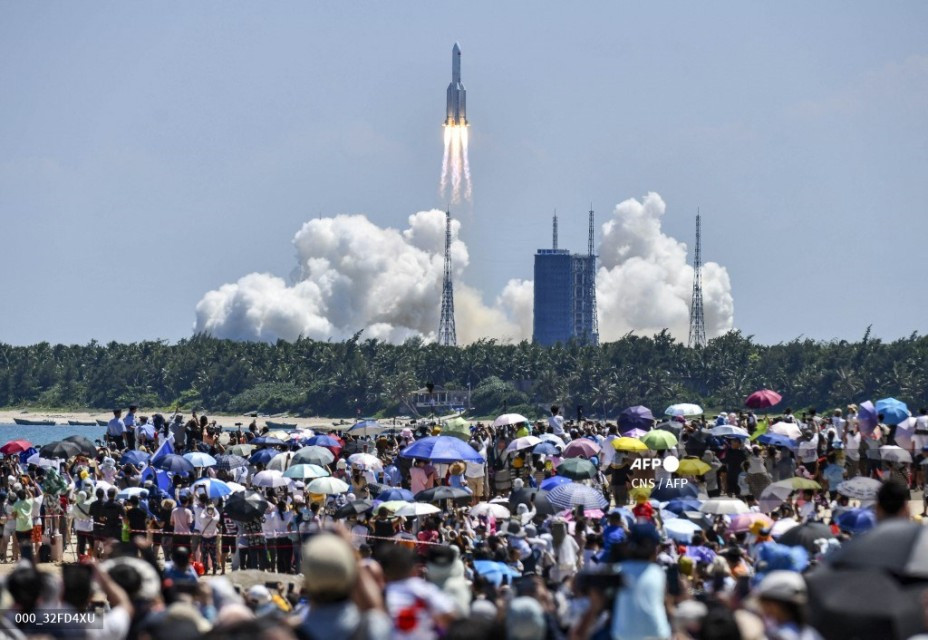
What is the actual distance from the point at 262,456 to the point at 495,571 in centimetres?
1427

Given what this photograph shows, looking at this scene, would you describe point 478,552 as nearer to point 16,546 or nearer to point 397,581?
point 397,581

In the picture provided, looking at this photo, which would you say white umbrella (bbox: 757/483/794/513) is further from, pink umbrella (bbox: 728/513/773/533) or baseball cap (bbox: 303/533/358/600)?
baseball cap (bbox: 303/533/358/600)

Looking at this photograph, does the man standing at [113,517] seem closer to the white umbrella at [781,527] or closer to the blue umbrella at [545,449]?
the blue umbrella at [545,449]

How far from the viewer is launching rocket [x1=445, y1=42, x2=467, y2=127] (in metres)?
149

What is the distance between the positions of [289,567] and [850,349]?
95537mm

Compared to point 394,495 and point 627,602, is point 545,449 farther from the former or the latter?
point 627,602

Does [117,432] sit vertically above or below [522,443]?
above

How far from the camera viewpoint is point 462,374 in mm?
137625

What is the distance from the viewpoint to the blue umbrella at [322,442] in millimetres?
32906

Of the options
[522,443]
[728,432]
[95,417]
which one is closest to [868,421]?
[728,432]

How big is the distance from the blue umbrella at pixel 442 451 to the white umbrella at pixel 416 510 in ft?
9.94

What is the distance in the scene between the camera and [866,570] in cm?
1040

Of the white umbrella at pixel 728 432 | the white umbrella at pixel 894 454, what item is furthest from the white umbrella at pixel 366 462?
the white umbrella at pixel 894 454

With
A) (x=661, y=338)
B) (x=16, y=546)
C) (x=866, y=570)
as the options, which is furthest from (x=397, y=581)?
(x=661, y=338)
